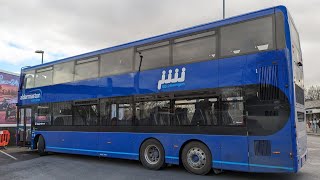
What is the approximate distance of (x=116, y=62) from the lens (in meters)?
12.8

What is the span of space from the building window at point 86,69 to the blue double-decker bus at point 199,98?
0.13 feet

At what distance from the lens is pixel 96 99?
13.4 m

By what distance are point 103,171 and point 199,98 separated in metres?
3.95

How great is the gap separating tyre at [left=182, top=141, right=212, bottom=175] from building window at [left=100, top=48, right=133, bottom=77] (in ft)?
12.1

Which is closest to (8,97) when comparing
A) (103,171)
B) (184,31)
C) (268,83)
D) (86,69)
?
(86,69)

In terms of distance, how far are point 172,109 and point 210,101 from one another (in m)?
1.44

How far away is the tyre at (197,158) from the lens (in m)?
9.80

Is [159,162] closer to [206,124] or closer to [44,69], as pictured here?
[206,124]

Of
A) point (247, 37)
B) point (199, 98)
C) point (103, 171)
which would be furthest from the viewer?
point (103, 171)

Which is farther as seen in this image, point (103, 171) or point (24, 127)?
point (24, 127)

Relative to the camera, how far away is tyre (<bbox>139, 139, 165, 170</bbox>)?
11.0 metres

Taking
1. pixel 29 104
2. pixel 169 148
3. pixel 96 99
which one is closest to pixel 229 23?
pixel 169 148

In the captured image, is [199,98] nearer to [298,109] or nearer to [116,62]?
[298,109]

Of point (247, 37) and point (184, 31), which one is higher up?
point (184, 31)
